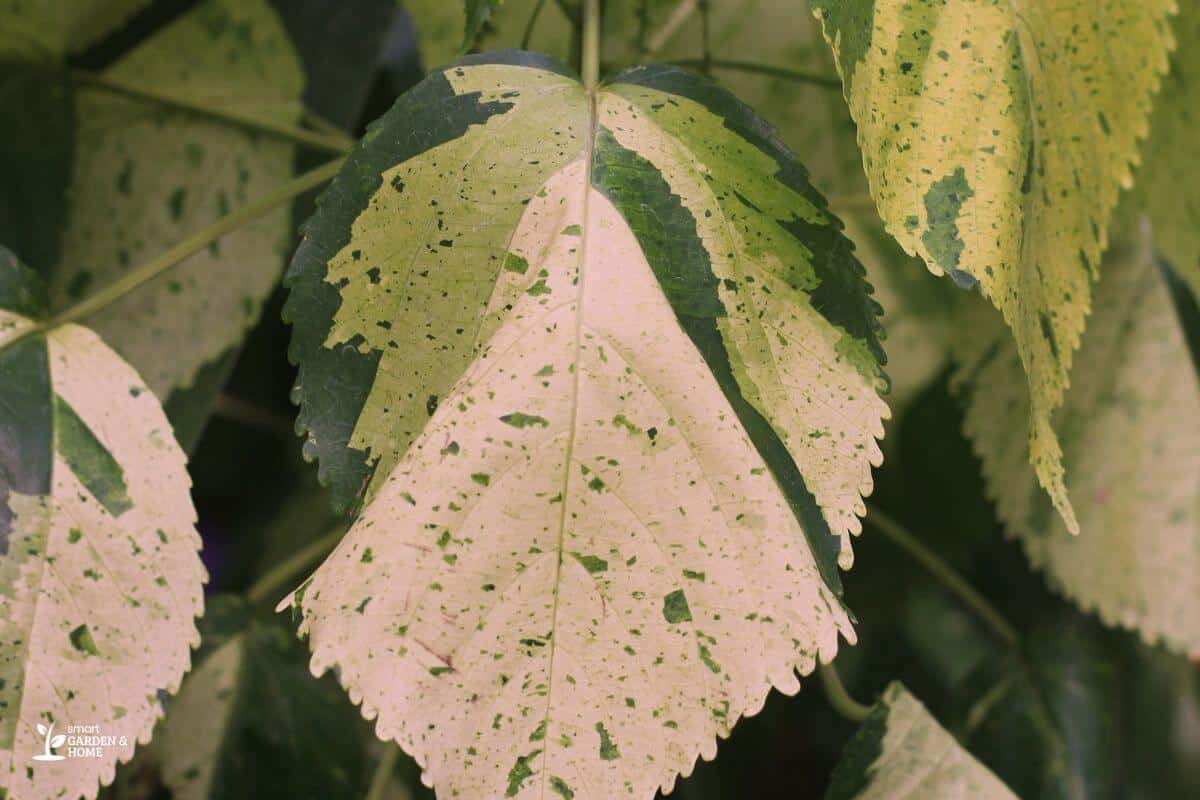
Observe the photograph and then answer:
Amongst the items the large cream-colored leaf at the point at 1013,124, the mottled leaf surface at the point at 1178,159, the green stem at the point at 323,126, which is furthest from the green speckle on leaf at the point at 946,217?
the green stem at the point at 323,126

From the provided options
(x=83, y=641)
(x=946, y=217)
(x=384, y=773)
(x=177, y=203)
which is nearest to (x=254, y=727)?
(x=384, y=773)

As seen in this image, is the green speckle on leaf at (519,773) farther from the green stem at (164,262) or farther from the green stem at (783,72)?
the green stem at (783,72)

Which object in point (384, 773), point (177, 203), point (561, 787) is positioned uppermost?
point (177, 203)

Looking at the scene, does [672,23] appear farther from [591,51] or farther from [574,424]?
[574,424]

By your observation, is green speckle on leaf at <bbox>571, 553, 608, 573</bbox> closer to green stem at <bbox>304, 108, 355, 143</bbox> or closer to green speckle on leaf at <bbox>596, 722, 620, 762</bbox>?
green speckle on leaf at <bbox>596, 722, 620, 762</bbox>

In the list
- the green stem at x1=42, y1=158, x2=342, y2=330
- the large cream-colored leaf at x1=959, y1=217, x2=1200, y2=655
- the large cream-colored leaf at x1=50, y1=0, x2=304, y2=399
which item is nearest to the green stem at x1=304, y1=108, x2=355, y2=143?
the large cream-colored leaf at x1=50, y1=0, x2=304, y2=399

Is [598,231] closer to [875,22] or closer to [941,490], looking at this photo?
[875,22]
